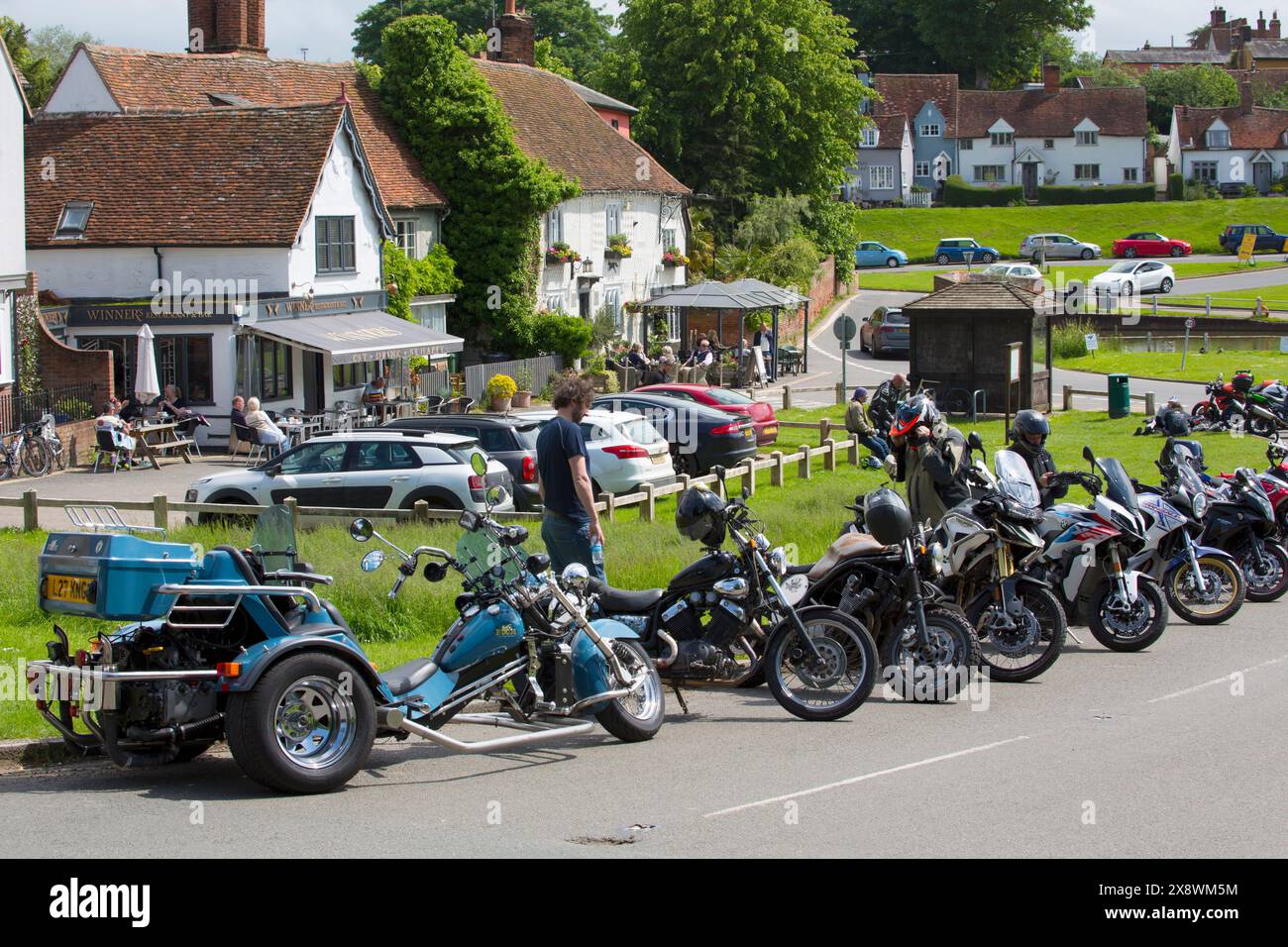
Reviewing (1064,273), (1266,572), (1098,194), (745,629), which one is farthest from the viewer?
(1098,194)

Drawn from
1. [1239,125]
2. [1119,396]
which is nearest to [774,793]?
[1119,396]

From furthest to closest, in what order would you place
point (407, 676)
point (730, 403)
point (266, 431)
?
point (266, 431) < point (730, 403) < point (407, 676)

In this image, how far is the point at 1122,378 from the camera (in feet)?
A: 113

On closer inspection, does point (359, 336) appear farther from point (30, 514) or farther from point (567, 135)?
point (567, 135)

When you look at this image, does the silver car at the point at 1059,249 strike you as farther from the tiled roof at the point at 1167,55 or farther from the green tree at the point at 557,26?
the tiled roof at the point at 1167,55

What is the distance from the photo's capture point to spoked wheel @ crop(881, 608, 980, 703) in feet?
35.7

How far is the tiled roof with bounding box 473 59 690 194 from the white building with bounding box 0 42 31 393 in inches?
650

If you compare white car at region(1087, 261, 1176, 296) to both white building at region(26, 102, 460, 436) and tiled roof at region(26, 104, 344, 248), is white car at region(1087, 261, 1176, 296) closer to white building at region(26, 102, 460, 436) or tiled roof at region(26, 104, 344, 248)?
white building at region(26, 102, 460, 436)

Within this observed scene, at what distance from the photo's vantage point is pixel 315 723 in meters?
8.57

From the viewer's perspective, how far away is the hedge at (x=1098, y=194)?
9394 centimetres

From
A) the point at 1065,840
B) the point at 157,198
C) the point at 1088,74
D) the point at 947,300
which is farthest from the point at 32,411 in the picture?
the point at 1088,74

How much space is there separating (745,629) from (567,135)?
41.8 m

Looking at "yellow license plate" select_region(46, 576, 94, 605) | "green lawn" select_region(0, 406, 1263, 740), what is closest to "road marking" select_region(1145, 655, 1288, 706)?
"green lawn" select_region(0, 406, 1263, 740)

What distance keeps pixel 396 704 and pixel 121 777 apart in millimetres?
1610
